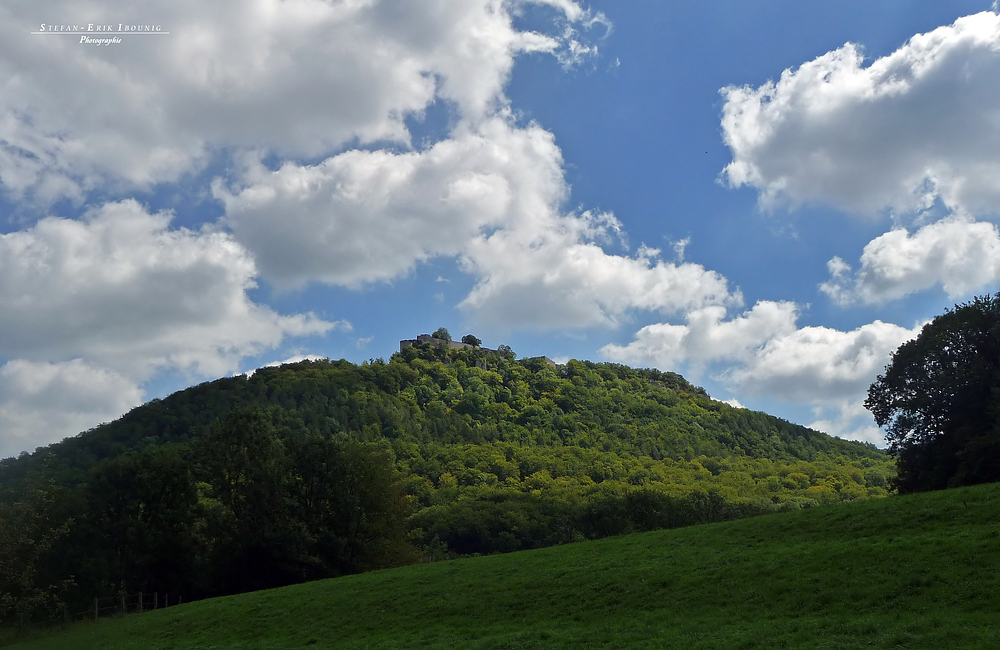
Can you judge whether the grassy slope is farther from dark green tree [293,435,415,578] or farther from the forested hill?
the forested hill

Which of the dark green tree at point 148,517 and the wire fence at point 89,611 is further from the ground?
the dark green tree at point 148,517

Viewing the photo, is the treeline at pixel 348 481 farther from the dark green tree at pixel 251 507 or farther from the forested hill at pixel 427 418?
the forested hill at pixel 427 418

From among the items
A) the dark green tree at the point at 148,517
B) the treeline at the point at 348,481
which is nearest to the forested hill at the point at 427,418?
the treeline at the point at 348,481

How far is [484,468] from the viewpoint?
142 meters

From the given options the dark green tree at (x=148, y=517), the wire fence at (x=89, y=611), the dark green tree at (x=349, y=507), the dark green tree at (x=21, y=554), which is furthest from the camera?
the dark green tree at (x=349, y=507)

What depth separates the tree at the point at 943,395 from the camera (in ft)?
145

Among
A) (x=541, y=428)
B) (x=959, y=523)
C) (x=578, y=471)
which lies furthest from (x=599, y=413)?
(x=959, y=523)

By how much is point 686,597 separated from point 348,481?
42111 millimetres

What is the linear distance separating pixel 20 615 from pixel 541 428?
147 meters

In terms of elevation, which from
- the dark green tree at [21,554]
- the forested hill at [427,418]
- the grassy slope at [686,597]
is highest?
the forested hill at [427,418]

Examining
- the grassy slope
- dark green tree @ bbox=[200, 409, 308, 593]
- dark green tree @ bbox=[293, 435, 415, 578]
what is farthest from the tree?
dark green tree @ bbox=[200, 409, 308, 593]

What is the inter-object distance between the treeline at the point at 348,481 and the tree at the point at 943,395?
3648 mm

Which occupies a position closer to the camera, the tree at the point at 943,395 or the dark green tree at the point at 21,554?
the dark green tree at the point at 21,554

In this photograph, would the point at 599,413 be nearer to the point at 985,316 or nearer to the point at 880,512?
the point at 985,316
